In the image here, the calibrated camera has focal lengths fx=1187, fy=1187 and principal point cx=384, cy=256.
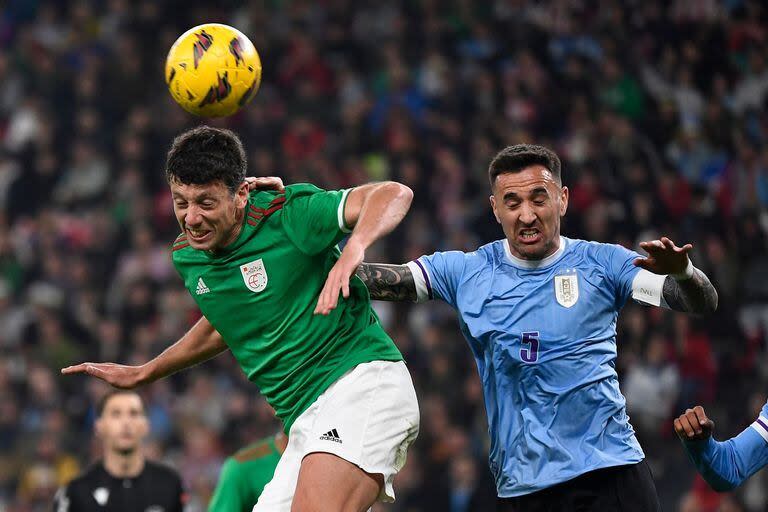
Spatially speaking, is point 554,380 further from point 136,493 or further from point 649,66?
point 649,66

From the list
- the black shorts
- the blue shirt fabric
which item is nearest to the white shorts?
the blue shirt fabric

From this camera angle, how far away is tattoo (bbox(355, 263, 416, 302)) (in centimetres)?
487

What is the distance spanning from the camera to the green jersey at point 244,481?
244 inches

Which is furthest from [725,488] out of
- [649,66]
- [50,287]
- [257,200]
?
[50,287]

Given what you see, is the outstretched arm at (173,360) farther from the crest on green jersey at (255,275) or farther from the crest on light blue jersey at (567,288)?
the crest on light blue jersey at (567,288)

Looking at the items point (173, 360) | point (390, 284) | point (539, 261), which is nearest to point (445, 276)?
point (390, 284)

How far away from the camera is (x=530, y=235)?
4648 millimetres

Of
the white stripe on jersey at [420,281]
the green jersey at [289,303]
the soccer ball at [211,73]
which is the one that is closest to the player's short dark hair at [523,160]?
the white stripe on jersey at [420,281]

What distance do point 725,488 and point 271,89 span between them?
925cm

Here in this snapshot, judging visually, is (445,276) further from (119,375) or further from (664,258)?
(119,375)

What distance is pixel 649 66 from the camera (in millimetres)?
11117

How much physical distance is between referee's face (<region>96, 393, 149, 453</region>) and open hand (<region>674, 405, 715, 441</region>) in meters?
3.63

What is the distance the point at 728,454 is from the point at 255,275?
1969mm

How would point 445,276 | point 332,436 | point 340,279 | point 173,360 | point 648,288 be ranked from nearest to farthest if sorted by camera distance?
point 340,279 < point 332,436 < point 648,288 < point 445,276 < point 173,360
